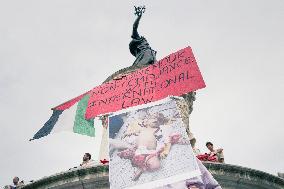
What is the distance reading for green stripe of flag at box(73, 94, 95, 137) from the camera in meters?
17.2

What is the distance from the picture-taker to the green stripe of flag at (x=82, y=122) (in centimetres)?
1723

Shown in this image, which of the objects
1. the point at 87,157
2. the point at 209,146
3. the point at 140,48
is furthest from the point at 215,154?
the point at 140,48

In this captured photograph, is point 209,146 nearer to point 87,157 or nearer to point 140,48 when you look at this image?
point 87,157

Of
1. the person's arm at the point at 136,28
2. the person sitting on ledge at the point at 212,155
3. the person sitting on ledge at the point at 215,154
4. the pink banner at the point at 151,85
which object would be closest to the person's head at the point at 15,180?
the pink banner at the point at 151,85

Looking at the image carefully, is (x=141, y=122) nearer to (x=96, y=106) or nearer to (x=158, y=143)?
(x=158, y=143)

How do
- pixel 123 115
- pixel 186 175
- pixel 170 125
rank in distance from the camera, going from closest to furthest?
pixel 186 175 < pixel 170 125 < pixel 123 115

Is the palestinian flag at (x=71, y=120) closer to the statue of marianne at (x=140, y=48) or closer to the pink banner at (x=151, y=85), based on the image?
the pink banner at (x=151, y=85)

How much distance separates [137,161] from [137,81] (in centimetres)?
759

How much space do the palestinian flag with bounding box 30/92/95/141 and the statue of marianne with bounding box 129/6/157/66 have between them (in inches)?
205

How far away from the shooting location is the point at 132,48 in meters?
25.2

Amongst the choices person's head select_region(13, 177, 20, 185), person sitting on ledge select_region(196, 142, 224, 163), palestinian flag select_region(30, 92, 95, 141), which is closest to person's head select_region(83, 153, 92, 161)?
palestinian flag select_region(30, 92, 95, 141)

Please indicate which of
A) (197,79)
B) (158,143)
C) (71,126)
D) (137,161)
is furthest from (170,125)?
(71,126)

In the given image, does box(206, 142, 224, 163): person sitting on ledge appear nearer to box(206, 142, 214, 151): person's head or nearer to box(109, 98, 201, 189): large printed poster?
box(206, 142, 214, 151): person's head

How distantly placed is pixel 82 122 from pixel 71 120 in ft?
1.44
